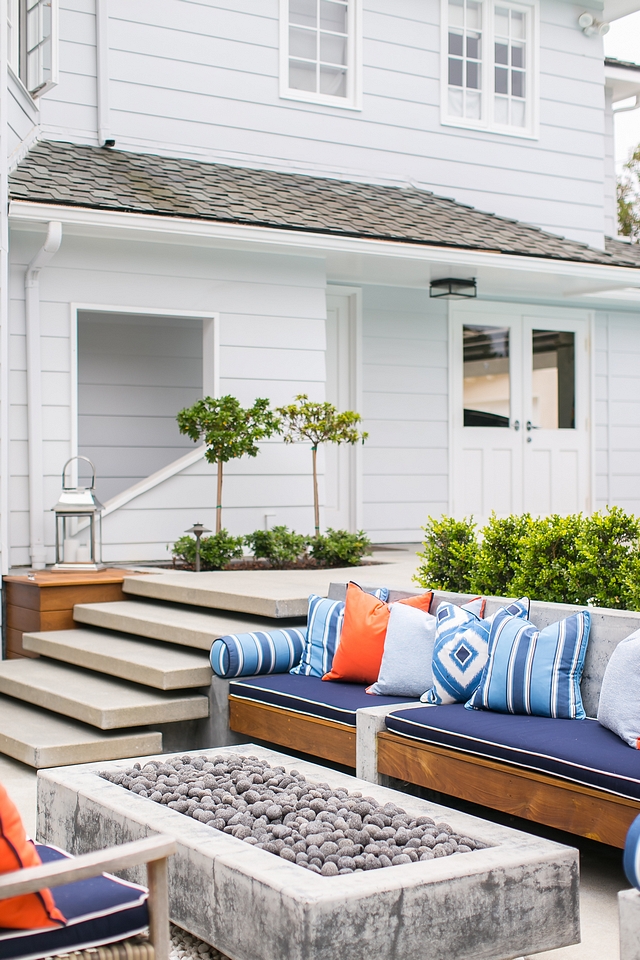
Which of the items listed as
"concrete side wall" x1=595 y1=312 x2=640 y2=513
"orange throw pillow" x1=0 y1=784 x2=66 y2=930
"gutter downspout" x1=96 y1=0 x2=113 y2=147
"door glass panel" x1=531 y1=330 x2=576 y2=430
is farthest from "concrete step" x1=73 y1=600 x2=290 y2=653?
"concrete side wall" x1=595 y1=312 x2=640 y2=513

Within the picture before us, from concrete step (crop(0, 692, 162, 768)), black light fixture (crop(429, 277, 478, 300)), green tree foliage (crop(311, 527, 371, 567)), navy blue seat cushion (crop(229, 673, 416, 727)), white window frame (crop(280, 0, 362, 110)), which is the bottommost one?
concrete step (crop(0, 692, 162, 768))

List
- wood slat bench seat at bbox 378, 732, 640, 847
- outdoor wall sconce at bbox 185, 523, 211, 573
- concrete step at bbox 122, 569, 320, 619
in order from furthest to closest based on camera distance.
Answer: outdoor wall sconce at bbox 185, 523, 211, 573
concrete step at bbox 122, 569, 320, 619
wood slat bench seat at bbox 378, 732, 640, 847

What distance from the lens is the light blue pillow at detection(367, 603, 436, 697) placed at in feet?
14.7

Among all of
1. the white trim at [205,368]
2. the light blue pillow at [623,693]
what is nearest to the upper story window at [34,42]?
the white trim at [205,368]

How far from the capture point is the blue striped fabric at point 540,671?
3910 millimetres

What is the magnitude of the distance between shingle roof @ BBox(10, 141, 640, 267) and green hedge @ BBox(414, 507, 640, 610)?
318 cm

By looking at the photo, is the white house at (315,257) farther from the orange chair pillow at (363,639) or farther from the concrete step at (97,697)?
the orange chair pillow at (363,639)

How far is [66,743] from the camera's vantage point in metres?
5.02

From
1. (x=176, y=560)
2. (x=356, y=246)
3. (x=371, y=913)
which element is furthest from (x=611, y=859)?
(x=356, y=246)

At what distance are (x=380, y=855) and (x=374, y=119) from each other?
301 inches

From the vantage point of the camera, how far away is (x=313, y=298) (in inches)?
324

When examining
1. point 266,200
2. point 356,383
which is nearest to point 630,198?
point 356,383

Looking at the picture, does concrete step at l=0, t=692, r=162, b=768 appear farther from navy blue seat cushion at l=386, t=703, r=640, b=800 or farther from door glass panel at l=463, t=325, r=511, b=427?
door glass panel at l=463, t=325, r=511, b=427

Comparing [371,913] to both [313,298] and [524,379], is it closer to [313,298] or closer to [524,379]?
[313,298]
